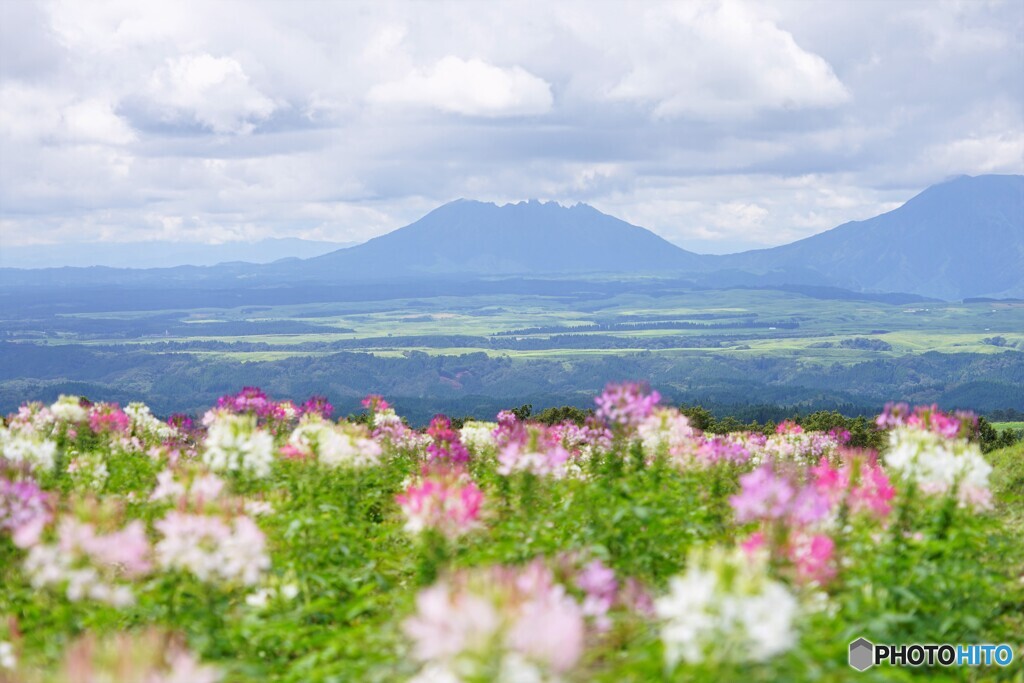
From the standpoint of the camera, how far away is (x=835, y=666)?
6.15m

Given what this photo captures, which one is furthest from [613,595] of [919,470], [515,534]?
[919,470]

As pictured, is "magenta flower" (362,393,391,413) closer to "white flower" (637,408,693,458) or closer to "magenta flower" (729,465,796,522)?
"white flower" (637,408,693,458)

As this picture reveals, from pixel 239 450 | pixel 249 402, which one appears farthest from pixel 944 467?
pixel 249 402

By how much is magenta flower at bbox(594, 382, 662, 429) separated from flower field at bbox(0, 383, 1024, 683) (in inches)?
1.1

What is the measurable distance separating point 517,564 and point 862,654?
11.0ft

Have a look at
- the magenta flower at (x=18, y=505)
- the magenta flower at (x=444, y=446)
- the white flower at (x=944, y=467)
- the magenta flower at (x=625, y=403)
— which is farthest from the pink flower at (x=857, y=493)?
the magenta flower at (x=18, y=505)

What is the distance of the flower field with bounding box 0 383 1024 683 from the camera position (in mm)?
5008

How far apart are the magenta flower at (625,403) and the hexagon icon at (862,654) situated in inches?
157

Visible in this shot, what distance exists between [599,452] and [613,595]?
5.80 metres

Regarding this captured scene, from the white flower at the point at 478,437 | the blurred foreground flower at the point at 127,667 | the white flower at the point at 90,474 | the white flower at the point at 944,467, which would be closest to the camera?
the blurred foreground flower at the point at 127,667

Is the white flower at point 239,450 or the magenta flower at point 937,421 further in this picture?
the white flower at point 239,450

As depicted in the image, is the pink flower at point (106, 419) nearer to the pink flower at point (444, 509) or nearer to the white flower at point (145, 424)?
the white flower at point (145, 424)

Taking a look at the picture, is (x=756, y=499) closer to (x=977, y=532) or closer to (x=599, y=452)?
(x=977, y=532)

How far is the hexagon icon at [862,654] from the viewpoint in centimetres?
739
